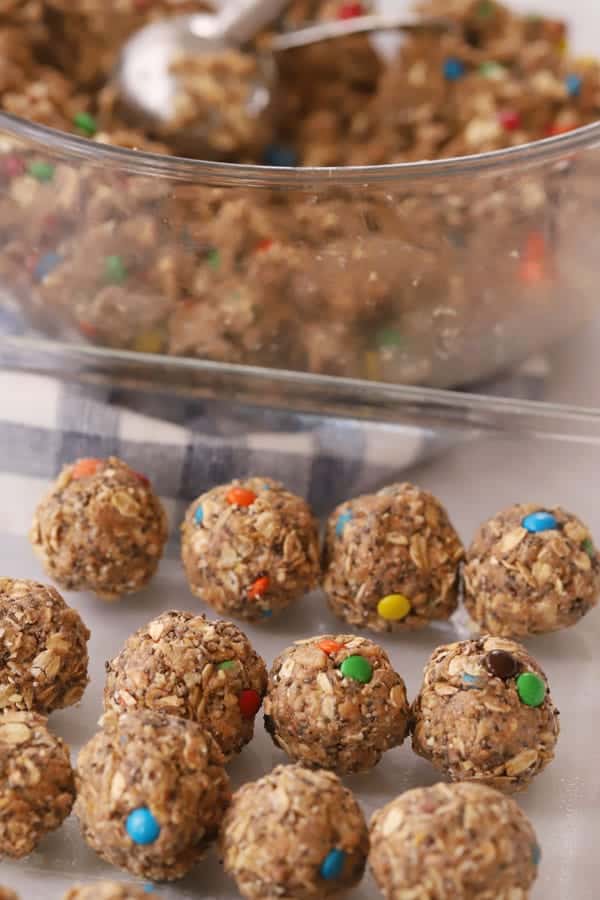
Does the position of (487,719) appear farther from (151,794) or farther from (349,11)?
(349,11)

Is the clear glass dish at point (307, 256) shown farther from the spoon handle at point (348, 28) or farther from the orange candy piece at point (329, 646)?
the spoon handle at point (348, 28)

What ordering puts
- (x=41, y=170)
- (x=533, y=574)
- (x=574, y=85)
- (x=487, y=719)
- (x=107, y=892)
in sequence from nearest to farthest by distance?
(x=107, y=892)
(x=487, y=719)
(x=533, y=574)
(x=41, y=170)
(x=574, y=85)

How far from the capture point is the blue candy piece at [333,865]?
0.99 meters

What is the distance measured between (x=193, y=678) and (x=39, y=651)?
15 cm

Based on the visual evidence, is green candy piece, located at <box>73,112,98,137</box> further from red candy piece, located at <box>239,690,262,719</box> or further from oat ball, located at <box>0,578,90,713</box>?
red candy piece, located at <box>239,690,262,719</box>

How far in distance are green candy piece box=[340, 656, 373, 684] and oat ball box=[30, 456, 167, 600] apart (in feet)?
0.87

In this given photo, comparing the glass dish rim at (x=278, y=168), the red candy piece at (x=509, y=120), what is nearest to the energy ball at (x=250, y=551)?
the glass dish rim at (x=278, y=168)

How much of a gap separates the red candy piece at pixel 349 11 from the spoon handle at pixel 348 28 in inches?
1.0

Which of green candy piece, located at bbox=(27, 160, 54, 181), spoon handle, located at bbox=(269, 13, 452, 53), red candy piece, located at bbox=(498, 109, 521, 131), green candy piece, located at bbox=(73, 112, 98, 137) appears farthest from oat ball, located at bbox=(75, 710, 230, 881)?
spoon handle, located at bbox=(269, 13, 452, 53)

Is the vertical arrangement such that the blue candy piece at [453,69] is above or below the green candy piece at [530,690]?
above

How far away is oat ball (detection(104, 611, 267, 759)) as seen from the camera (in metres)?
1.10

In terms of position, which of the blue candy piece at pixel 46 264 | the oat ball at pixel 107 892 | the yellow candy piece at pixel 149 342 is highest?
the blue candy piece at pixel 46 264

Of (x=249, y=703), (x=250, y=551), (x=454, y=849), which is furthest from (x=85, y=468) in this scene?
(x=454, y=849)

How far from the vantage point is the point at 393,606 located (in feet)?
4.04
